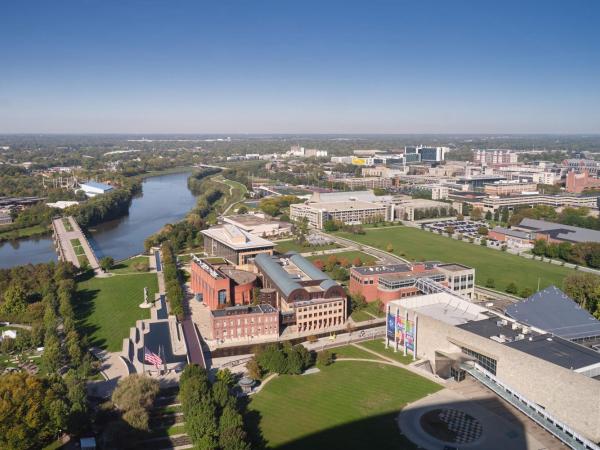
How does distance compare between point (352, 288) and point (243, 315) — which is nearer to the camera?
point (243, 315)

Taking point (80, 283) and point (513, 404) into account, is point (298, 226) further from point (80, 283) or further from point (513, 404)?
point (513, 404)

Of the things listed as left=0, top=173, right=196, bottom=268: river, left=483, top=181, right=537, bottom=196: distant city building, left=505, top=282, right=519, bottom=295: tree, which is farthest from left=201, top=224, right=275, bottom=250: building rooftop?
left=483, top=181, right=537, bottom=196: distant city building

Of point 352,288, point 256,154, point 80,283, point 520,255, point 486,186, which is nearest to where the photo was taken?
point 352,288

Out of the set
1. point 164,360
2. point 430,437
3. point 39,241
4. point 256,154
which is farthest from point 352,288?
point 256,154

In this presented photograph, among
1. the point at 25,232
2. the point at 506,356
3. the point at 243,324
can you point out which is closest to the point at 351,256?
the point at 243,324

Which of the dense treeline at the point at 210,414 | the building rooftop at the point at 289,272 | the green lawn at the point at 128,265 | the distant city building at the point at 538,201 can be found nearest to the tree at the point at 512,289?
the building rooftop at the point at 289,272

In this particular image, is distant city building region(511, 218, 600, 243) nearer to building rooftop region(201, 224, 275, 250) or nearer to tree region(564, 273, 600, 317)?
tree region(564, 273, 600, 317)
